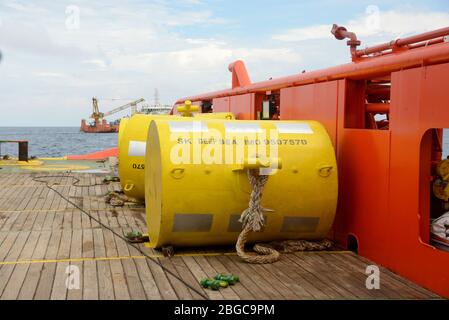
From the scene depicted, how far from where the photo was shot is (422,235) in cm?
512

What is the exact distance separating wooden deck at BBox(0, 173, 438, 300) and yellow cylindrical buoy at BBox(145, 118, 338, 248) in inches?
12.8

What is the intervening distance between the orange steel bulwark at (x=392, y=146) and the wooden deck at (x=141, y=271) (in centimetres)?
29

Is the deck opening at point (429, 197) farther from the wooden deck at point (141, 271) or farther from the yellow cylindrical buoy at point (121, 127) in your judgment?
the yellow cylindrical buoy at point (121, 127)

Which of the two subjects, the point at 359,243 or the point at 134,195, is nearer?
the point at 359,243

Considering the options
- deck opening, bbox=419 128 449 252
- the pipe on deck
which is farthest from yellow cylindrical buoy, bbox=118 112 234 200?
deck opening, bbox=419 128 449 252

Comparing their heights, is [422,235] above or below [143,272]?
above

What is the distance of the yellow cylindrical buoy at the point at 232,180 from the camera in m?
5.52

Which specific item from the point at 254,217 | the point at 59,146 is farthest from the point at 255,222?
the point at 59,146

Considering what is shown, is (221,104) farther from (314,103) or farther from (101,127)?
(101,127)

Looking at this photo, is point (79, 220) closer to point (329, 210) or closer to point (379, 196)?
point (329, 210)

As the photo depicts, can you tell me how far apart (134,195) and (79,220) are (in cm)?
163

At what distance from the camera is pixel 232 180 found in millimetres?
5617

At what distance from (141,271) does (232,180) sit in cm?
135
